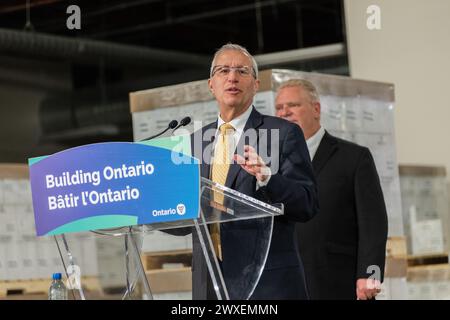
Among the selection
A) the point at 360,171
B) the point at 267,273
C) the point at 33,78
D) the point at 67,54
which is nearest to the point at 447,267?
the point at 360,171

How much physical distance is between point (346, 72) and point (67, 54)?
278cm

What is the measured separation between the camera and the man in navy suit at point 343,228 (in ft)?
Answer: 11.3

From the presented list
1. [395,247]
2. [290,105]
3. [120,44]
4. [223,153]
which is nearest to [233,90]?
[223,153]

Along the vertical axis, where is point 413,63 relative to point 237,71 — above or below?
above

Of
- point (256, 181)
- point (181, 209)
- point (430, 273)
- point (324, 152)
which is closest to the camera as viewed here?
point (181, 209)

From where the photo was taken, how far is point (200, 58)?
36.4ft

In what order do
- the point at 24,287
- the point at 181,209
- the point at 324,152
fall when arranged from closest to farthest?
the point at 181,209 < the point at 324,152 < the point at 24,287

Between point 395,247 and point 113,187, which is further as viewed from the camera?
point 395,247

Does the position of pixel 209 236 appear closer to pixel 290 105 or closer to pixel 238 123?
pixel 238 123

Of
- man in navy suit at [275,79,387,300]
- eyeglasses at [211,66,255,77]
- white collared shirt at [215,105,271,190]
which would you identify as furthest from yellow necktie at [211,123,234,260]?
man in navy suit at [275,79,387,300]

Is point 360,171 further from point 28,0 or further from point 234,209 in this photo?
point 28,0

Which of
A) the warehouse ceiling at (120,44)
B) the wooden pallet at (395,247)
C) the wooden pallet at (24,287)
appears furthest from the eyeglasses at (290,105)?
the warehouse ceiling at (120,44)

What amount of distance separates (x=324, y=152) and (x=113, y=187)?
1364 millimetres

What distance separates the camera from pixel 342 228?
3480 mm
